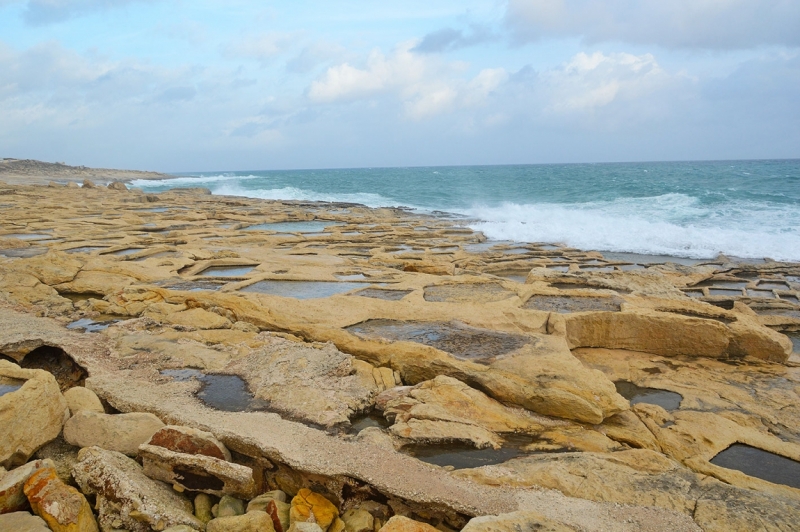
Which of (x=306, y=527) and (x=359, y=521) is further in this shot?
(x=359, y=521)

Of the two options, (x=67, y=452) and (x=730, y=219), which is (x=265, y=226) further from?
(x=730, y=219)

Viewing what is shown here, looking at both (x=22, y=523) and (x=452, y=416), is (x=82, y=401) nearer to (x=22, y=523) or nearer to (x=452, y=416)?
(x=22, y=523)

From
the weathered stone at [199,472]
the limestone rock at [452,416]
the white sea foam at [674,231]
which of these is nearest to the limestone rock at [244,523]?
the weathered stone at [199,472]

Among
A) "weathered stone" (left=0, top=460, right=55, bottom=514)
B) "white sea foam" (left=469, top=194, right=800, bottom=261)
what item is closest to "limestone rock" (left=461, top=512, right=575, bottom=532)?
"weathered stone" (left=0, top=460, right=55, bottom=514)

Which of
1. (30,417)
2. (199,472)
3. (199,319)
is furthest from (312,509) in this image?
(199,319)

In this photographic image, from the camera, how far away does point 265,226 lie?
18.9 metres

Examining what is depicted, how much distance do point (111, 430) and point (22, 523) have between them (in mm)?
1004

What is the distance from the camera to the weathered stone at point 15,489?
300cm

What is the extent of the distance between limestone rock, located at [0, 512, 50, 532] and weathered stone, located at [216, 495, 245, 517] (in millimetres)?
903

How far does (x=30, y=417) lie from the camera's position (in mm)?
3697

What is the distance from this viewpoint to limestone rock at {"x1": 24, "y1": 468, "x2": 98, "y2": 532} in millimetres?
2984

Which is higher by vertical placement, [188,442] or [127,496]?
[188,442]

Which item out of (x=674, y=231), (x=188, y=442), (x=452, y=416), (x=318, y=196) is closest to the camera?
(x=188, y=442)

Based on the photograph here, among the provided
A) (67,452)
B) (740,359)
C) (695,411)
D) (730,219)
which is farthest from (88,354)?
(730,219)
